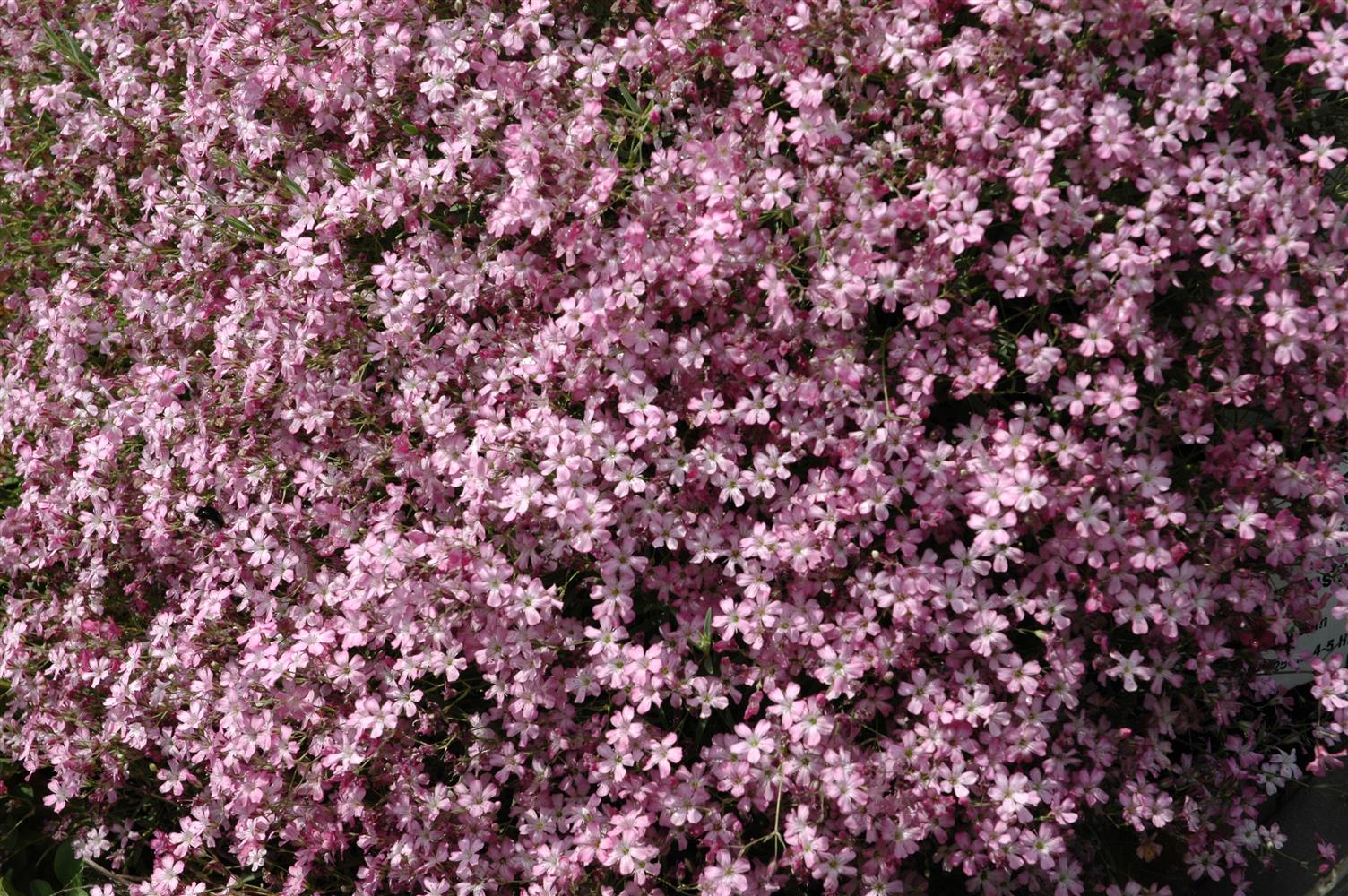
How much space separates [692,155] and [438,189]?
28.1 inches

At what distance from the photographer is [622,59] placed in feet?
9.61

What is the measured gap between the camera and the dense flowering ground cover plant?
8.50 feet

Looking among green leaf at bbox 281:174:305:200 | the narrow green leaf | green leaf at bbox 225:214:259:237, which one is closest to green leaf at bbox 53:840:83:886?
green leaf at bbox 225:214:259:237

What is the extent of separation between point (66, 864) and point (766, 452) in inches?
106

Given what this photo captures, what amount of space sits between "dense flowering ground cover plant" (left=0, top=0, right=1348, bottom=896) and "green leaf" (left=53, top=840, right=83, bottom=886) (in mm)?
581

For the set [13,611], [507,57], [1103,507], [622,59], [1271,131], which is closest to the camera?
[1103,507]

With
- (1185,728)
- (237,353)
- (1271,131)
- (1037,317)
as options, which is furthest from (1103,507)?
(237,353)

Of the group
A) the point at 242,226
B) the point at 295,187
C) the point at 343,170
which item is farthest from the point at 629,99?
the point at 242,226

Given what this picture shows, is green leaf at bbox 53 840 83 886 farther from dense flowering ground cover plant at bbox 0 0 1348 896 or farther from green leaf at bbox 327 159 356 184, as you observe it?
green leaf at bbox 327 159 356 184

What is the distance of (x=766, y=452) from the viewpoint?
2762 mm

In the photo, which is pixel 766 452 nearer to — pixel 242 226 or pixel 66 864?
pixel 242 226

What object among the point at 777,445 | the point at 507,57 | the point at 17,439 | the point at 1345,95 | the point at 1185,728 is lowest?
the point at 1185,728

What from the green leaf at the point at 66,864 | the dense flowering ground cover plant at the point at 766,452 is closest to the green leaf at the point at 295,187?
the dense flowering ground cover plant at the point at 766,452

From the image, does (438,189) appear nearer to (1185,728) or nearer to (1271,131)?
(1271,131)
